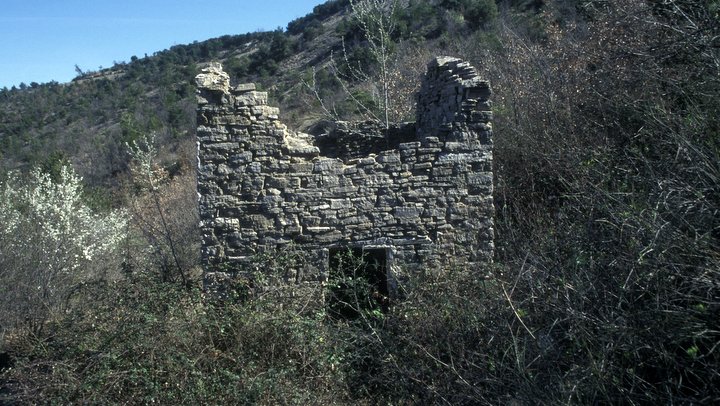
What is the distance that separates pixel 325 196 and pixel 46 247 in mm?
7645

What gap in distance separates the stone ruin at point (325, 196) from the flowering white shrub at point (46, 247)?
333cm

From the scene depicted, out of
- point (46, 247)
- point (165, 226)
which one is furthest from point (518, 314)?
point (46, 247)

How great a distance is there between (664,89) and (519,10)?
19557 mm

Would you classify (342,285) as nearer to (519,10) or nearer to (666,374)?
(666,374)

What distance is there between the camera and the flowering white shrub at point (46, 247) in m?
11.1

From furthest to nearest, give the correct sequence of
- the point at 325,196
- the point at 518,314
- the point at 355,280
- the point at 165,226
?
the point at 165,226 → the point at 325,196 → the point at 355,280 → the point at 518,314

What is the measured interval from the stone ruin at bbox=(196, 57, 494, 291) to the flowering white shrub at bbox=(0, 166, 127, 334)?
131 inches

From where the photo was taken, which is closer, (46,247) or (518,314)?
(518,314)

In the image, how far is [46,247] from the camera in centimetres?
1288

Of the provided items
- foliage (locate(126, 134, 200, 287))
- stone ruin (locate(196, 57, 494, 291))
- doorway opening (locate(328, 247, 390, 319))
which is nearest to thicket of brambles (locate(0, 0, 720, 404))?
doorway opening (locate(328, 247, 390, 319))

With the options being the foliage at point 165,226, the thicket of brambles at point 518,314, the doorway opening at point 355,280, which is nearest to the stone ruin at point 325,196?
the doorway opening at point 355,280

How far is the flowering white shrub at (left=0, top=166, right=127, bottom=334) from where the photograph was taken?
36.3ft

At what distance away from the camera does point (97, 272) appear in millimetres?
14156

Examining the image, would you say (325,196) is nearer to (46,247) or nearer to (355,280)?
(355,280)
